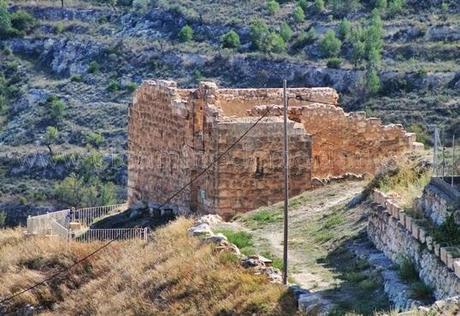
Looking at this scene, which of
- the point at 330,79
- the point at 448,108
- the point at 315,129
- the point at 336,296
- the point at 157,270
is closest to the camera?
the point at 336,296

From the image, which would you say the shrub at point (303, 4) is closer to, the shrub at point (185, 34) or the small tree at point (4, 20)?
the shrub at point (185, 34)

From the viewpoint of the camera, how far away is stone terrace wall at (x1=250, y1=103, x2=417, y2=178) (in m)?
27.2

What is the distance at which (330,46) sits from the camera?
73.2m

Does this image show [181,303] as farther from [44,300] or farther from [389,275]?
[44,300]

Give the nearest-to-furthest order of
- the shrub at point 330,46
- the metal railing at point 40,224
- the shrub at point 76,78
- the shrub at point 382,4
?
the metal railing at point 40,224 → the shrub at point 330,46 → the shrub at point 382,4 → the shrub at point 76,78

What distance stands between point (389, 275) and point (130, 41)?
69752 mm

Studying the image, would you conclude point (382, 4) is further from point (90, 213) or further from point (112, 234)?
point (112, 234)

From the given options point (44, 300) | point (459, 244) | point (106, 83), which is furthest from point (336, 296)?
point (106, 83)

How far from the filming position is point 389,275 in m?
16.9

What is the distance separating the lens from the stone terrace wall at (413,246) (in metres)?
14.9

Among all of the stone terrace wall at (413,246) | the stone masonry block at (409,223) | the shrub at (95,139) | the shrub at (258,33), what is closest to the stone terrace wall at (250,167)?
the stone terrace wall at (413,246)

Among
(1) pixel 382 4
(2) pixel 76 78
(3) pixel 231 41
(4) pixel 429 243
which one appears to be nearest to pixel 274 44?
(3) pixel 231 41

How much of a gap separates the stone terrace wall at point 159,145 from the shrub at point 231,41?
161 ft

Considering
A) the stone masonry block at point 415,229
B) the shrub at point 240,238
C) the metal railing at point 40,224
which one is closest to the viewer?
the stone masonry block at point 415,229
